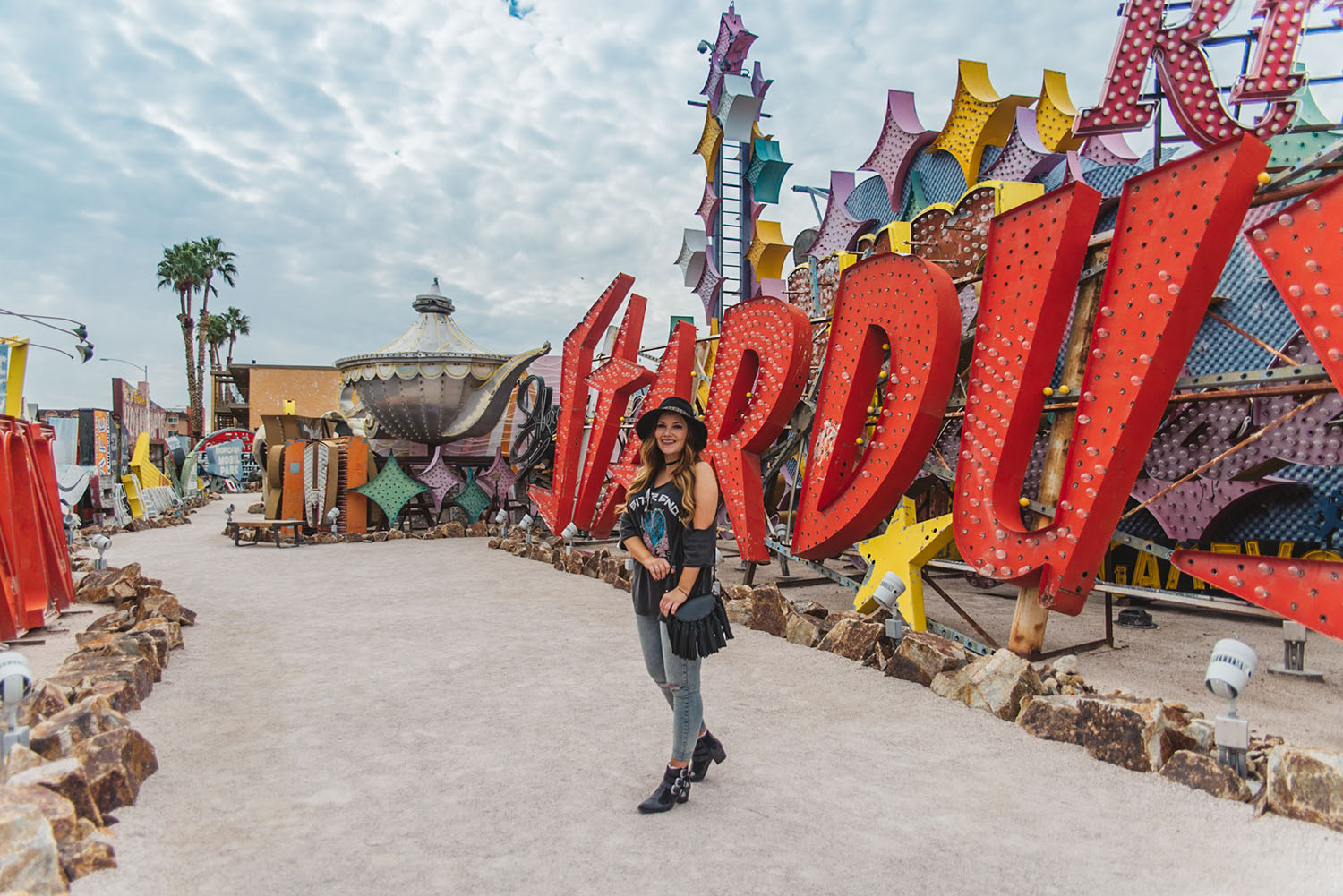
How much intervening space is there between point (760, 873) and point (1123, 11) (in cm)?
651

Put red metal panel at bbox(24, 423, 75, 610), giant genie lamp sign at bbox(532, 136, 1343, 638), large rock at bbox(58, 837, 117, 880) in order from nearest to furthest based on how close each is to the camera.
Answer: large rock at bbox(58, 837, 117, 880) < giant genie lamp sign at bbox(532, 136, 1343, 638) < red metal panel at bbox(24, 423, 75, 610)

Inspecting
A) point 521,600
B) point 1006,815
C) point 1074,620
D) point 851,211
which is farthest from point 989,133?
point 1006,815

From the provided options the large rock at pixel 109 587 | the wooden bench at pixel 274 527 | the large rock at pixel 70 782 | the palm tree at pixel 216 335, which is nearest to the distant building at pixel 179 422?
the palm tree at pixel 216 335

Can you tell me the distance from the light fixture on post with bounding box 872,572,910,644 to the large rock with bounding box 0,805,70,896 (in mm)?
4436

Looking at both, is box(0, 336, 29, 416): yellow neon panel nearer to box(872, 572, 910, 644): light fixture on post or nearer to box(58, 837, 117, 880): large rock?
box(58, 837, 117, 880): large rock

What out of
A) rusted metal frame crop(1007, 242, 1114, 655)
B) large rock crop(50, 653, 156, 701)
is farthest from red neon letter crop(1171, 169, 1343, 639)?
large rock crop(50, 653, 156, 701)

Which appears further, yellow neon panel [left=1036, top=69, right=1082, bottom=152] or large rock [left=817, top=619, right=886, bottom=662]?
yellow neon panel [left=1036, top=69, right=1082, bottom=152]

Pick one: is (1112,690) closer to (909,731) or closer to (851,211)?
(909,731)

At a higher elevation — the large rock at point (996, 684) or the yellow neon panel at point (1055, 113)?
the yellow neon panel at point (1055, 113)

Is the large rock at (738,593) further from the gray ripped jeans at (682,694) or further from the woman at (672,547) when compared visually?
the gray ripped jeans at (682,694)

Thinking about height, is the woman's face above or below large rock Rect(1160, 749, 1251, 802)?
above

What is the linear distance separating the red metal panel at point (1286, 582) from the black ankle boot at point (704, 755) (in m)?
Result: 2.95

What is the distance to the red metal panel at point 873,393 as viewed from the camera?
6082 mm

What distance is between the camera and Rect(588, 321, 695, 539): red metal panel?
9922 mm
